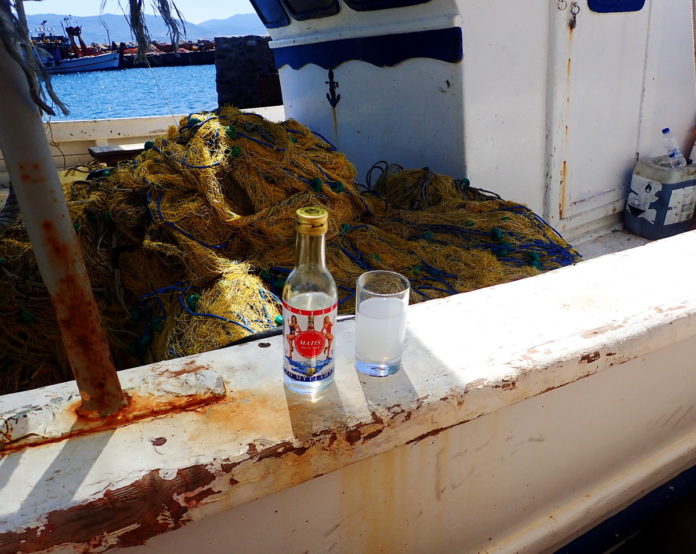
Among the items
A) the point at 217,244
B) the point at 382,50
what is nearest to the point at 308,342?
the point at 217,244

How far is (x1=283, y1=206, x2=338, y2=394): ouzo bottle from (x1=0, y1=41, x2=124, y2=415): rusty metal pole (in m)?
0.38

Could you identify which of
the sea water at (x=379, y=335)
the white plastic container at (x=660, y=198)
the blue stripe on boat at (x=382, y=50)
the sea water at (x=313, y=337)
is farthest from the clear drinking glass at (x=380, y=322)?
the white plastic container at (x=660, y=198)

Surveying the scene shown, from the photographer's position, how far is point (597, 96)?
3.84 m

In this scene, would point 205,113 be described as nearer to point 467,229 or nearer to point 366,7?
point 366,7

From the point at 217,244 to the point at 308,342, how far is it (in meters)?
1.70

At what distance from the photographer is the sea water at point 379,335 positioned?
1207 mm

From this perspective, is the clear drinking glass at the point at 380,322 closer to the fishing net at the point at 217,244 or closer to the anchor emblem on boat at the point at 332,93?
the fishing net at the point at 217,244

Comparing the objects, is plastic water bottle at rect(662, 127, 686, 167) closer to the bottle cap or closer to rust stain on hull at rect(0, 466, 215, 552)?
the bottle cap

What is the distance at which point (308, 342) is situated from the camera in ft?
3.64

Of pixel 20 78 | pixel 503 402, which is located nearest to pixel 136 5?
pixel 20 78

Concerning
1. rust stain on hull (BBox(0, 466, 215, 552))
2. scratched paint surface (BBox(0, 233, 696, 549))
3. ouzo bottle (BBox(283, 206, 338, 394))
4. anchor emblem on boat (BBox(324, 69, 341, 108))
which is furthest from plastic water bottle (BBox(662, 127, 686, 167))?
rust stain on hull (BBox(0, 466, 215, 552))

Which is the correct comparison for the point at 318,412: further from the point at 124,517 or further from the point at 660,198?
the point at 660,198

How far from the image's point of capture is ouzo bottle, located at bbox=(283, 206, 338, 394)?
110 centimetres

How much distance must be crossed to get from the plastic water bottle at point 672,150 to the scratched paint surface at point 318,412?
2.95m
